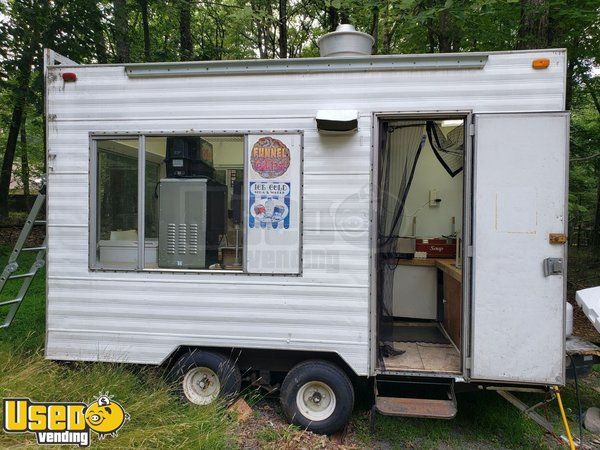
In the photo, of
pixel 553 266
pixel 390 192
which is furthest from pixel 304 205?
pixel 553 266

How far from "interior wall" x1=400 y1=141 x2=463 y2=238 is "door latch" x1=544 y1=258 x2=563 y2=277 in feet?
7.15

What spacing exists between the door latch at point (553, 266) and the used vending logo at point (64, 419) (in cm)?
321

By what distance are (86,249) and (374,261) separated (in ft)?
7.89

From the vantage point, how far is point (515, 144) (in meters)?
3.01

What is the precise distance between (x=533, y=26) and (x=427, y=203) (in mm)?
2562

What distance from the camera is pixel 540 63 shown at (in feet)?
9.87

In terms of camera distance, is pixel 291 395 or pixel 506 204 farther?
pixel 291 395

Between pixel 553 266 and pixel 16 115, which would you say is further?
pixel 16 115

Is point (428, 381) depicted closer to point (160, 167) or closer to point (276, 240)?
Answer: point (276, 240)

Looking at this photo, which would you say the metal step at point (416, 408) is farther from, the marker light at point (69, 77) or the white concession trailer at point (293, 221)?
the marker light at point (69, 77)

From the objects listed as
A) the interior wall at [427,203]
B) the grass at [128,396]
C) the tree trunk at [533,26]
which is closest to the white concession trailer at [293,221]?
the grass at [128,396]

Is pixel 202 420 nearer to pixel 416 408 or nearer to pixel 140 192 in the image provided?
pixel 416 408

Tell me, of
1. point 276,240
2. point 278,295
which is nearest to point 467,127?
point 276,240

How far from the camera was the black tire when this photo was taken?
10.6 ft
